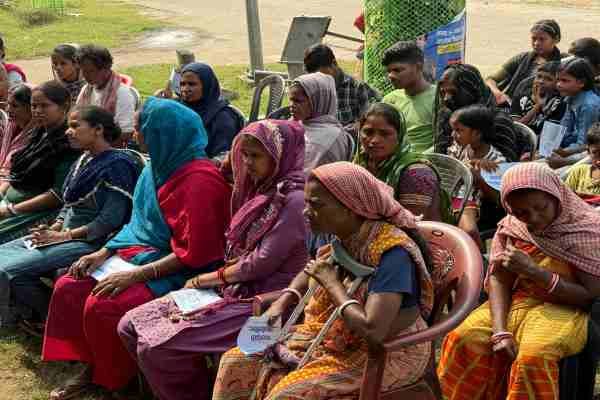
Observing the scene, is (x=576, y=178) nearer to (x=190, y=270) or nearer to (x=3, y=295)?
(x=190, y=270)

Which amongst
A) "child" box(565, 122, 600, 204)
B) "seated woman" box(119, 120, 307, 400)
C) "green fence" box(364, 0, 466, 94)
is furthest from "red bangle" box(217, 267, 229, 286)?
"green fence" box(364, 0, 466, 94)

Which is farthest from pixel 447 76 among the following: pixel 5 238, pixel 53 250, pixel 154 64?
pixel 154 64

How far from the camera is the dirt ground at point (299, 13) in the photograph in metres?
14.6

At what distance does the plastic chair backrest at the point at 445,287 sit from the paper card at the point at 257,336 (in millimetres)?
525

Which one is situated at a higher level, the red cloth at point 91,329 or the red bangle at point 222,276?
the red bangle at point 222,276

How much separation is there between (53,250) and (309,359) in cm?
221

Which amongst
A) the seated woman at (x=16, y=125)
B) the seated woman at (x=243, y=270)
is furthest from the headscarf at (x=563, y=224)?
the seated woman at (x=16, y=125)

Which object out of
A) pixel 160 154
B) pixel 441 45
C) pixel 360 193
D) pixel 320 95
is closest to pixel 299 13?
pixel 441 45

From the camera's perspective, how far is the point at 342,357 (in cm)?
306

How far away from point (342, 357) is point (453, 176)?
1.76 m

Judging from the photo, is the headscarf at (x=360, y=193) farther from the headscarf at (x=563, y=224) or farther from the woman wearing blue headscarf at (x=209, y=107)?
the woman wearing blue headscarf at (x=209, y=107)

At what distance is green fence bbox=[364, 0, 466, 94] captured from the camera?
7340mm

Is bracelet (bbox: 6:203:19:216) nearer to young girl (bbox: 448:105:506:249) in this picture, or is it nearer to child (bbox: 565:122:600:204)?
young girl (bbox: 448:105:506:249)

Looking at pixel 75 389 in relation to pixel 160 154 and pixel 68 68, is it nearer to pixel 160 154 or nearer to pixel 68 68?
pixel 160 154
